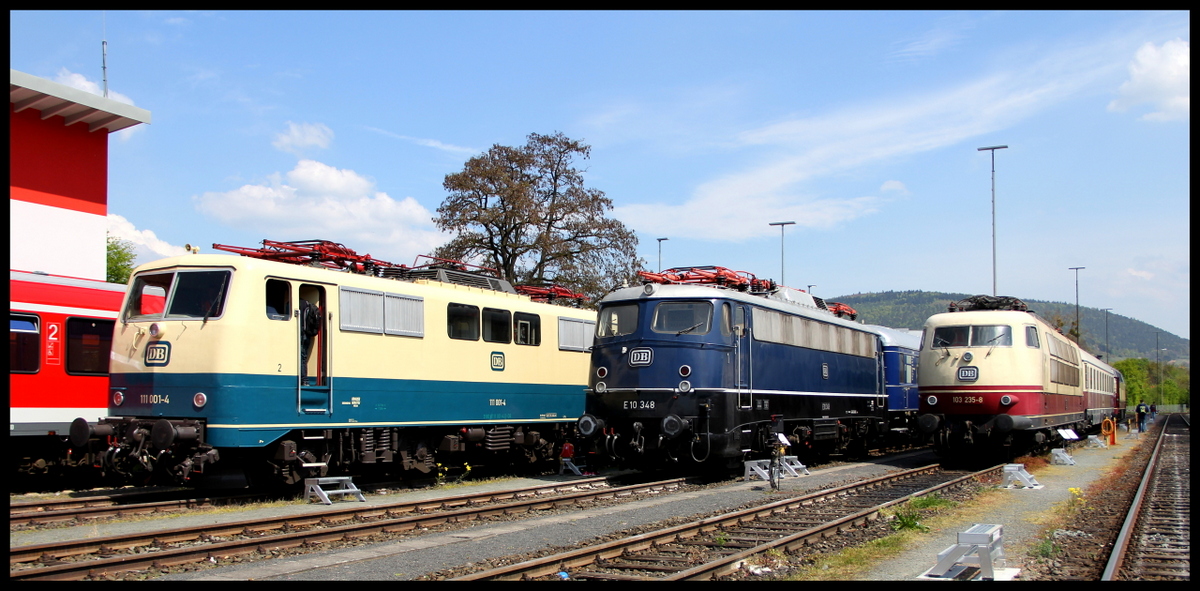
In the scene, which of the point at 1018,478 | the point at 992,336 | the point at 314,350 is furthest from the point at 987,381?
the point at 314,350

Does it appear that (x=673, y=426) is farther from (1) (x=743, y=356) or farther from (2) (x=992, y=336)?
(2) (x=992, y=336)

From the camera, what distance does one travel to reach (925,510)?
528 inches

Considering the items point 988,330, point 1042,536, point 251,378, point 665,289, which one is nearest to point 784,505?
point 1042,536

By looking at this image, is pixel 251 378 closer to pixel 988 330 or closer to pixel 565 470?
pixel 565 470

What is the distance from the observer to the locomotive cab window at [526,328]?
58.6 ft

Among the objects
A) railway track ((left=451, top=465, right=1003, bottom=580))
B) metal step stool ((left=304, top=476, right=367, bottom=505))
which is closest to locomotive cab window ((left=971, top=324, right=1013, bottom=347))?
railway track ((left=451, top=465, right=1003, bottom=580))

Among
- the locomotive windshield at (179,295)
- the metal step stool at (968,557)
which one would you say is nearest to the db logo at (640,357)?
the locomotive windshield at (179,295)

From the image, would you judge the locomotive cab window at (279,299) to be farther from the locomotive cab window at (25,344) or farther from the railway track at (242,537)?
the locomotive cab window at (25,344)

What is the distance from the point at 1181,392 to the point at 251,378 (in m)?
148

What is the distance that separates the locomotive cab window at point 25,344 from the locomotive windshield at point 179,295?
2.32 meters

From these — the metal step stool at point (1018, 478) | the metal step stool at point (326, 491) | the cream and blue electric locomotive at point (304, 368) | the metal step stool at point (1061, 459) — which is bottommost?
the metal step stool at point (1061, 459)

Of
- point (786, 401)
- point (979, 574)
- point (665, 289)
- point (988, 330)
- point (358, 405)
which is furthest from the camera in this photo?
point (988, 330)

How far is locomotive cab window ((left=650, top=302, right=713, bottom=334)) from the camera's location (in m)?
16.1

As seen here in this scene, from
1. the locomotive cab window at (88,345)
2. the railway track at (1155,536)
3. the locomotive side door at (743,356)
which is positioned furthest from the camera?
the locomotive side door at (743,356)
